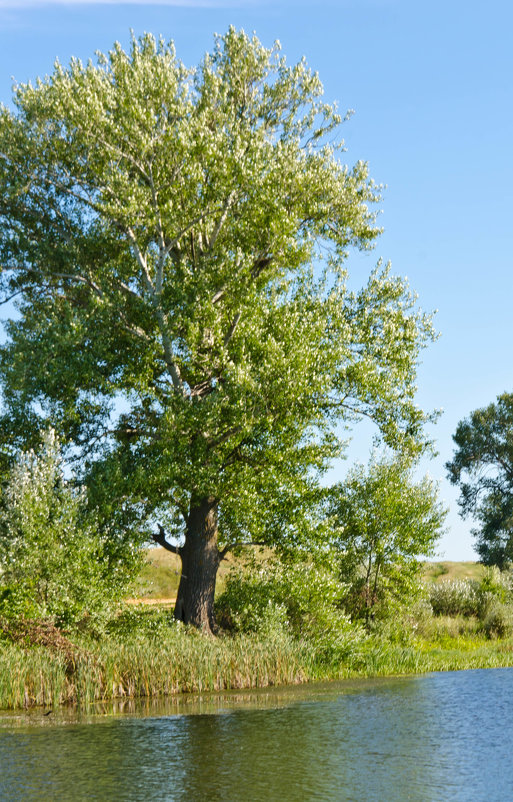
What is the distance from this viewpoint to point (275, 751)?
644 inches

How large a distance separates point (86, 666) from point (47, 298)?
15652 millimetres

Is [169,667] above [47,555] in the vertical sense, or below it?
below

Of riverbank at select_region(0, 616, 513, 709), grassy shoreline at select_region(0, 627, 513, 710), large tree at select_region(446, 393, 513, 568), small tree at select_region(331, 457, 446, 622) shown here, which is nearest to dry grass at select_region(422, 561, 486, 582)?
large tree at select_region(446, 393, 513, 568)

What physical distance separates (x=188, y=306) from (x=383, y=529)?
13.0m

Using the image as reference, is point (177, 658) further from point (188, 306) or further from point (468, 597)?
point (468, 597)

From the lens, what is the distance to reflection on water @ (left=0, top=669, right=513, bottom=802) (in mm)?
13508

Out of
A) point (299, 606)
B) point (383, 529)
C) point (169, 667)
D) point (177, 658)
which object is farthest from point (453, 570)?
point (169, 667)

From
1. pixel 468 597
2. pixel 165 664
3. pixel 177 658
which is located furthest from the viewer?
pixel 468 597

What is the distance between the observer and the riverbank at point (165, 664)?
23703 millimetres

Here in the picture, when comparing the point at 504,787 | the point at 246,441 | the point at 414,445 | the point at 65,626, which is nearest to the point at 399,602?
the point at 414,445

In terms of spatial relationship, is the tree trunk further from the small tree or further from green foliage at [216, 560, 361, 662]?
the small tree

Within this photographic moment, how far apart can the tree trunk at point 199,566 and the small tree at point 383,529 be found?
5.48m

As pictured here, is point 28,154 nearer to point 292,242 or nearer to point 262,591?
point 292,242

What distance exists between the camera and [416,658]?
3219 cm
